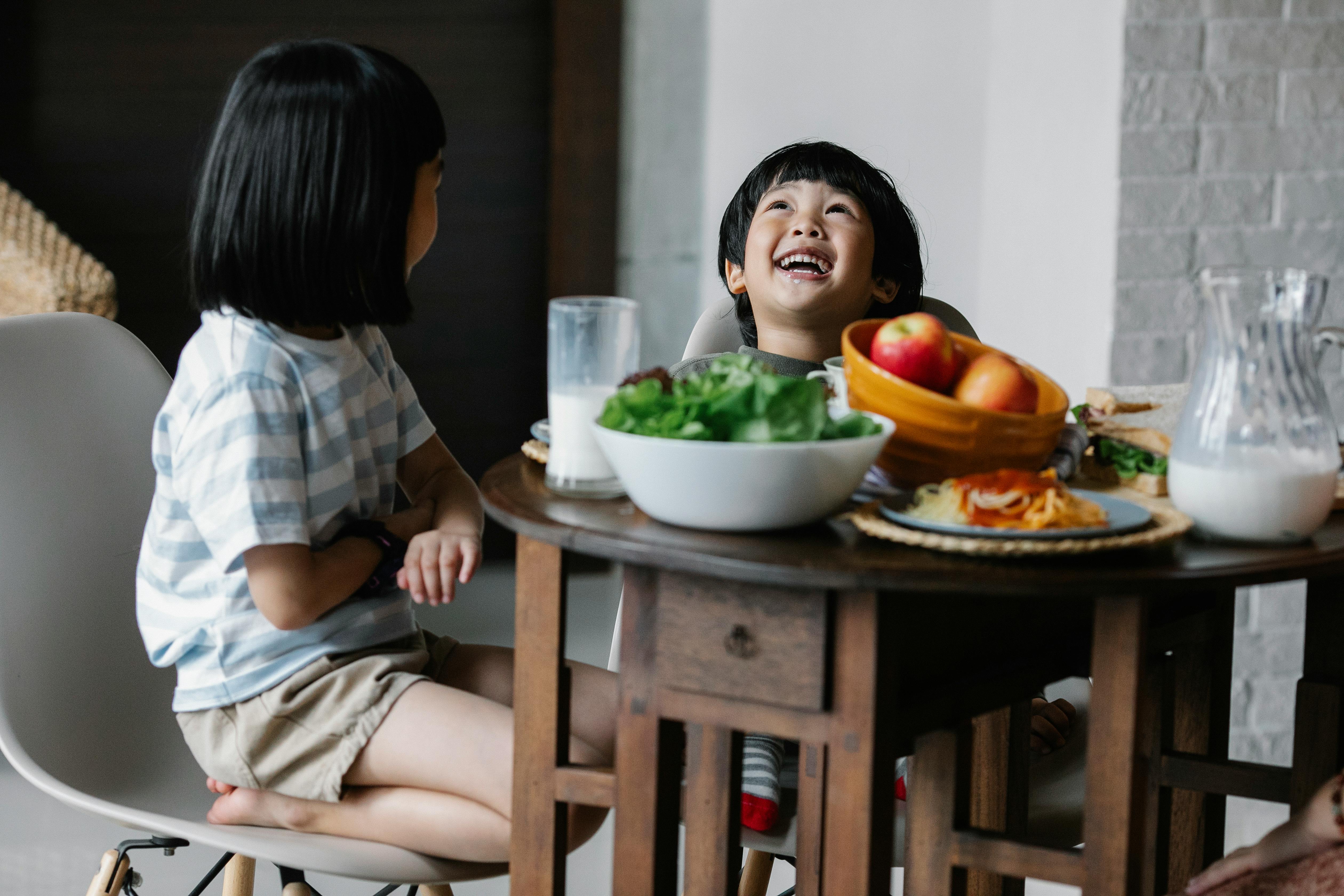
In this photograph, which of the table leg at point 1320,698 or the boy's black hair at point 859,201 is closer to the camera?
the table leg at point 1320,698

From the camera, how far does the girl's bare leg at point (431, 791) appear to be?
1125 millimetres

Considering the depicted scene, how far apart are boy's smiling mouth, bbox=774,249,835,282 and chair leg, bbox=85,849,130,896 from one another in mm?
893

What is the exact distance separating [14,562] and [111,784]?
0.22 m

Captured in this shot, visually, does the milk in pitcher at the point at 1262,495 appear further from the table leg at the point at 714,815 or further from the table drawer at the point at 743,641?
the table leg at the point at 714,815

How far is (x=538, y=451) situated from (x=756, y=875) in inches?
24.0

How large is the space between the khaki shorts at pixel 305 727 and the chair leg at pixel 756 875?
1.67 ft

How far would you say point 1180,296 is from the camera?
2.35 meters

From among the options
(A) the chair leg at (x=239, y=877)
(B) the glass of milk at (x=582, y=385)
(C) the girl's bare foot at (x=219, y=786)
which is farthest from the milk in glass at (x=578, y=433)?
(A) the chair leg at (x=239, y=877)

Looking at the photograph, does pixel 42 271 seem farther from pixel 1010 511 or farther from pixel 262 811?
pixel 1010 511

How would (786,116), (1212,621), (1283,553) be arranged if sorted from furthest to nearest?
(786,116) → (1212,621) → (1283,553)

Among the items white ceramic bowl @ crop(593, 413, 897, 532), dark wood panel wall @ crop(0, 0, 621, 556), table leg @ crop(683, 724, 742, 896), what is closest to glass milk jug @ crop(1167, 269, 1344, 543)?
white ceramic bowl @ crop(593, 413, 897, 532)

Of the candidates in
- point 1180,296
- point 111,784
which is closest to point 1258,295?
point 111,784

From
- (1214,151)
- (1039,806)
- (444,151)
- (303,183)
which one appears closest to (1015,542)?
(1039,806)

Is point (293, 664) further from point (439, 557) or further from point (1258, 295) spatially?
point (1258, 295)
